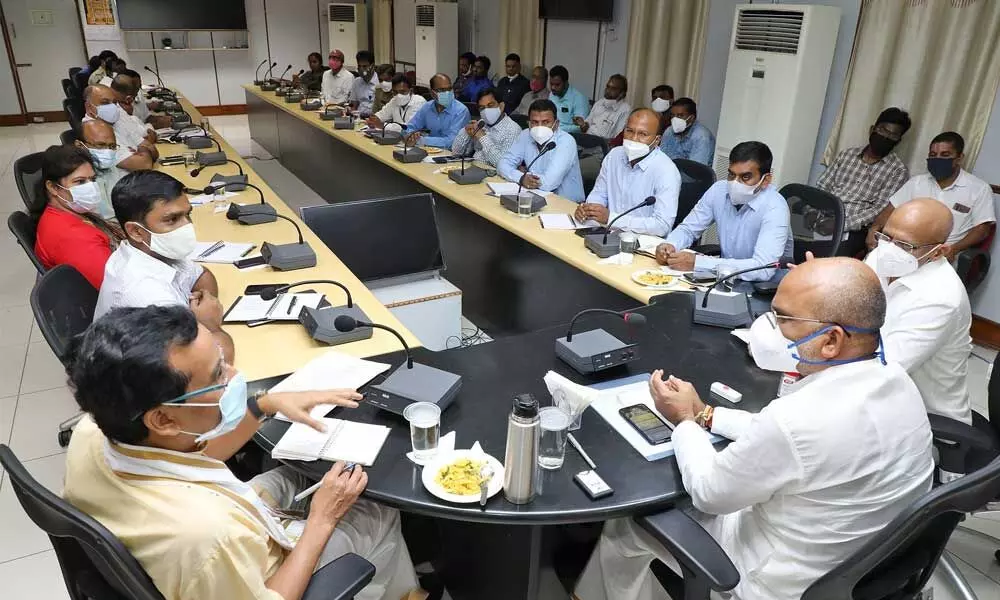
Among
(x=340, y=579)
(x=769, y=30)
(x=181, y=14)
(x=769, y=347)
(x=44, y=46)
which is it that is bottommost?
(x=340, y=579)

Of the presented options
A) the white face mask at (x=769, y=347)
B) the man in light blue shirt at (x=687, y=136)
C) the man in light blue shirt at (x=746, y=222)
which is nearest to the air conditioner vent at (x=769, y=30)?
the man in light blue shirt at (x=687, y=136)

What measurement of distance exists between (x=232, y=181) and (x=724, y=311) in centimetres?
Answer: 299

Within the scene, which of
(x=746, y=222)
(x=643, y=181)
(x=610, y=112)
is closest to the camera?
(x=746, y=222)

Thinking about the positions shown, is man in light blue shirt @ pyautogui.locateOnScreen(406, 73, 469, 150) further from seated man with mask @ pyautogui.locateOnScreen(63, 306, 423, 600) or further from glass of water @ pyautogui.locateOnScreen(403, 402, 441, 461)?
seated man with mask @ pyautogui.locateOnScreen(63, 306, 423, 600)

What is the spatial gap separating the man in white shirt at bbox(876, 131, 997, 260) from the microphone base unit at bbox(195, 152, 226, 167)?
14.6 ft

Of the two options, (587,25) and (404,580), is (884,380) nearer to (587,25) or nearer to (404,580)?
(404,580)

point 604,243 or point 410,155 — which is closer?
point 604,243

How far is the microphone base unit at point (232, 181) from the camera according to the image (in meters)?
3.80

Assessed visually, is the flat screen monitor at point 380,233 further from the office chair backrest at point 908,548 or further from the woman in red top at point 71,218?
the office chair backrest at point 908,548

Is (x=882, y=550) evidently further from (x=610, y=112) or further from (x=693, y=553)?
(x=610, y=112)

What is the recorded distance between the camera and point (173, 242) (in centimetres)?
211

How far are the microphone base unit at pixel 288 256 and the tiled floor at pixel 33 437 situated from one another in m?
0.99

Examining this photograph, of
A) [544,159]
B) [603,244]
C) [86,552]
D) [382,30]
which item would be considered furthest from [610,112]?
[382,30]

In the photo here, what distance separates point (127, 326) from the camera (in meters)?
1.10
